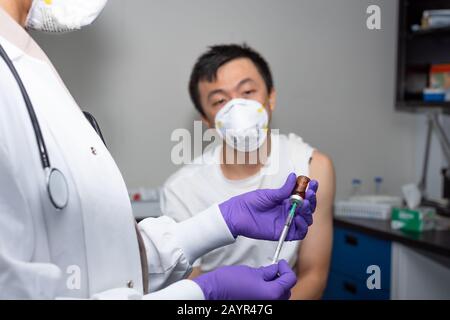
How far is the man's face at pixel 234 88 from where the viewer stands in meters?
0.83

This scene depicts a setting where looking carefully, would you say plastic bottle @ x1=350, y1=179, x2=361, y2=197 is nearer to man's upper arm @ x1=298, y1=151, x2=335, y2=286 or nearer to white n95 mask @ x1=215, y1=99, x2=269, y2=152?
man's upper arm @ x1=298, y1=151, x2=335, y2=286

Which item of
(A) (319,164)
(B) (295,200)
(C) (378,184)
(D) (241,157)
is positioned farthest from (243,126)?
(C) (378,184)

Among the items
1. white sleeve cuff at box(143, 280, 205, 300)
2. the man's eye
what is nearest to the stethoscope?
white sleeve cuff at box(143, 280, 205, 300)

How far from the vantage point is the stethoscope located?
1.62 ft

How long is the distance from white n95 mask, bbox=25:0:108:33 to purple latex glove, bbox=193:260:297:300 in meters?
0.34

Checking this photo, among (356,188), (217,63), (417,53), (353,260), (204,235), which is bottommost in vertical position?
(353,260)

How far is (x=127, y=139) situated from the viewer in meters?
0.67

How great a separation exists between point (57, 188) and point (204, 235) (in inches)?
9.3

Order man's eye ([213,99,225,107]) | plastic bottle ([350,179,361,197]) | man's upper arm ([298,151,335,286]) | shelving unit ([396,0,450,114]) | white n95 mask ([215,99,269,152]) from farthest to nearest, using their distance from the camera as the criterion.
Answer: shelving unit ([396,0,450,114]), plastic bottle ([350,179,361,197]), man's upper arm ([298,151,335,286]), man's eye ([213,99,225,107]), white n95 mask ([215,99,269,152])

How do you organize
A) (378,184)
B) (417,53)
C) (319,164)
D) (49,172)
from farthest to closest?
(417,53) → (378,184) → (319,164) → (49,172)

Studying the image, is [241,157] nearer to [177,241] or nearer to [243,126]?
[243,126]

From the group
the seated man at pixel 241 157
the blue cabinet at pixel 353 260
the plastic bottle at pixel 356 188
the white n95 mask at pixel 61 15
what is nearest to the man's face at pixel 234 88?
the seated man at pixel 241 157

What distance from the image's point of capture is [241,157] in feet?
2.59
